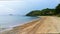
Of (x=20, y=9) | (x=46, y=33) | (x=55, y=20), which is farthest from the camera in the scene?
(x=55, y=20)

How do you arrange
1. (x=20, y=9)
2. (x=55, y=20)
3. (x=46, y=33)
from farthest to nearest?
(x=55, y=20) → (x=20, y=9) → (x=46, y=33)

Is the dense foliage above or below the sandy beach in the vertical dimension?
above

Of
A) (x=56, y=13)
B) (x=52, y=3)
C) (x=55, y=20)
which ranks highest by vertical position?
(x=52, y=3)

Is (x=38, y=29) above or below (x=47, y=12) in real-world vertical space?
below

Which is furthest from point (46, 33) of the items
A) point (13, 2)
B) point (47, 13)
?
point (13, 2)

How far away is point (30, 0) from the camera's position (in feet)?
12.5

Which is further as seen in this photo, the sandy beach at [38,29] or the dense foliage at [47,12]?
the dense foliage at [47,12]

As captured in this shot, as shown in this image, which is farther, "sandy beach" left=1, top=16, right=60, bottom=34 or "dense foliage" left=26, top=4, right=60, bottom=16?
"dense foliage" left=26, top=4, right=60, bottom=16

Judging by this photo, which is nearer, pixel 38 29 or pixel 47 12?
pixel 38 29

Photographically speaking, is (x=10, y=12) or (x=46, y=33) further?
(x=10, y=12)

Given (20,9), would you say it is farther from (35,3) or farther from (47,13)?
(47,13)

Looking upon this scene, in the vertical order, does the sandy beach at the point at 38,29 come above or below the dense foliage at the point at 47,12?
below

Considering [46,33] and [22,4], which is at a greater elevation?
[22,4]

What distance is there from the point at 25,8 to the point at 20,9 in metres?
0.12
